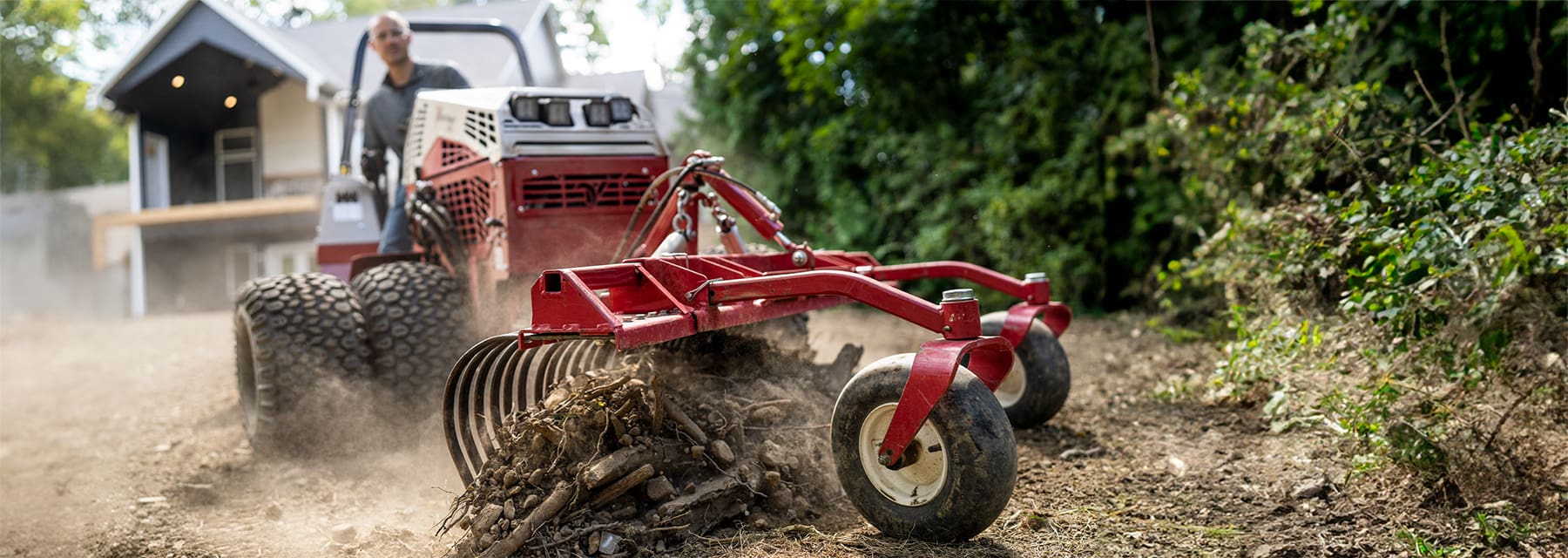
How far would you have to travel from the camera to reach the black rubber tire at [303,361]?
4.95 metres

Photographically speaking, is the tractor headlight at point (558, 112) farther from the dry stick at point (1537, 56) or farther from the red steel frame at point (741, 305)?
the dry stick at point (1537, 56)

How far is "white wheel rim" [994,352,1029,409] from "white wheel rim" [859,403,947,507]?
5.44 ft

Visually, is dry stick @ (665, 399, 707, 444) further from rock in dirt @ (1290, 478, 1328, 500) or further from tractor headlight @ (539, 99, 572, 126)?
rock in dirt @ (1290, 478, 1328, 500)

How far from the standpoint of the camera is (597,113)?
16.7 feet

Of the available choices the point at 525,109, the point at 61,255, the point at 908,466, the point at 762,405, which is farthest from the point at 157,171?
the point at 908,466

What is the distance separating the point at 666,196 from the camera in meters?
4.59

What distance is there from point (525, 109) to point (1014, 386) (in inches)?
102

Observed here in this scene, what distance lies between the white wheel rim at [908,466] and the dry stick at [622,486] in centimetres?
70

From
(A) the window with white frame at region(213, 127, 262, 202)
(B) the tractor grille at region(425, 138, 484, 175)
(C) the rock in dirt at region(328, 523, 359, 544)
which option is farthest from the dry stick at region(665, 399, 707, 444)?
(A) the window with white frame at region(213, 127, 262, 202)

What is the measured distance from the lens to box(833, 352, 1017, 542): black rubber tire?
10.0 ft

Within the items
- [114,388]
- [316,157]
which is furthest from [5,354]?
[316,157]

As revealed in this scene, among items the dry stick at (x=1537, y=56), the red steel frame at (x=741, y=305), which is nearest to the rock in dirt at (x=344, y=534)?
the red steel frame at (x=741, y=305)

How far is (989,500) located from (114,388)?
8.02m

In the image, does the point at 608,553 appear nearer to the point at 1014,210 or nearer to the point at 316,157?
the point at 1014,210
